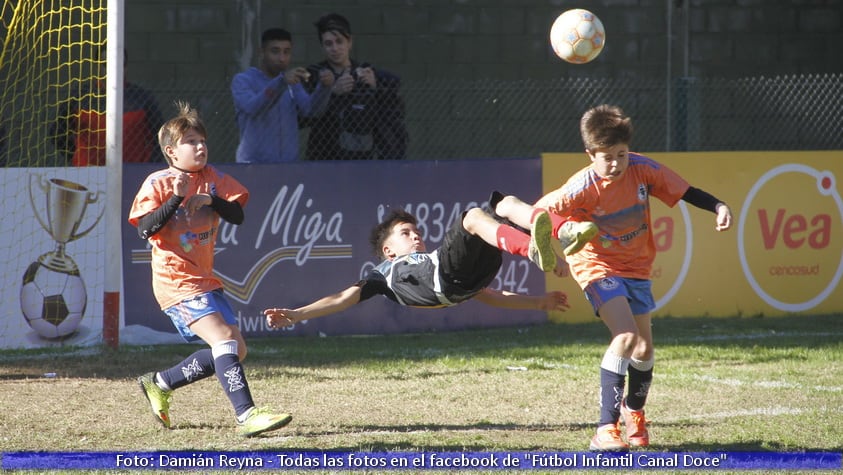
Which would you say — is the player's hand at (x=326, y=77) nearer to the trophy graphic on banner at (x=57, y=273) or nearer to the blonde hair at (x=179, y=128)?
the trophy graphic on banner at (x=57, y=273)

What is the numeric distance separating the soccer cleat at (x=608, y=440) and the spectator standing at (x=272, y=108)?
5.42 meters

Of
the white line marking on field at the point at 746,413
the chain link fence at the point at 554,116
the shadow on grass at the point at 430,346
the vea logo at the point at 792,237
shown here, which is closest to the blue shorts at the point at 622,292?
the white line marking on field at the point at 746,413

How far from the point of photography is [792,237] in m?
11.6

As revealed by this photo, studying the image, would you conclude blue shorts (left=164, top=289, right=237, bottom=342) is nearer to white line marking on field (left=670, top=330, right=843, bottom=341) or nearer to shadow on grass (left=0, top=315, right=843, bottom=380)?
shadow on grass (left=0, top=315, right=843, bottom=380)

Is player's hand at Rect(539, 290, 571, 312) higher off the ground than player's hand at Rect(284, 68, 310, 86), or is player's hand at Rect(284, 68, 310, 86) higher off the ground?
player's hand at Rect(284, 68, 310, 86)

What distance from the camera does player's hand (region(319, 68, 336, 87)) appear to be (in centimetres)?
1021

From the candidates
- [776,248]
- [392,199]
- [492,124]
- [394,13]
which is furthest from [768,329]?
[394,13]

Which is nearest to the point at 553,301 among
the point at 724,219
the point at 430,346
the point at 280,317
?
the point at 724,219

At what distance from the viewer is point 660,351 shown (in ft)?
31.0

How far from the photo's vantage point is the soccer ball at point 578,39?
28.0 ft

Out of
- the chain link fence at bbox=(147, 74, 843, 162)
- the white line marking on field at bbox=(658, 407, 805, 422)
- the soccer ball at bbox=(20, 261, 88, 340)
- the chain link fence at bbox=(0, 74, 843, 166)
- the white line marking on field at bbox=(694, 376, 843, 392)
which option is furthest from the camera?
the chain link fence at bbox=(147, 74, 843, 162)

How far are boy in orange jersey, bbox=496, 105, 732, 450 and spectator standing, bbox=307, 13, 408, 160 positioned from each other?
4.75m

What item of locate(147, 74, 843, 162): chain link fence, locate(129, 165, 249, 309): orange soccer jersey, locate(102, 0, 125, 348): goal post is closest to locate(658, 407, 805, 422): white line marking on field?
locate(129, 165, 249, 309): orange soccer jersey

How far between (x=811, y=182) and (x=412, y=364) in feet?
16.9
